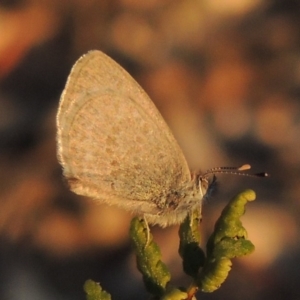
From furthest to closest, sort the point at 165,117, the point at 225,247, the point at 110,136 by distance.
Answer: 1. the point at 165,117
2. the point at 110,136
3. the point at 225,247

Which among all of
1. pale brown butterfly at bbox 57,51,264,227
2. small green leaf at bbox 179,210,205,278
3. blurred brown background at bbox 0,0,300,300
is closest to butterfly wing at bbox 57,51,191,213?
pale brown butterfly at bbox 57,51,264,227

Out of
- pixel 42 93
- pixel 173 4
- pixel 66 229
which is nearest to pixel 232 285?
pixel 66 229

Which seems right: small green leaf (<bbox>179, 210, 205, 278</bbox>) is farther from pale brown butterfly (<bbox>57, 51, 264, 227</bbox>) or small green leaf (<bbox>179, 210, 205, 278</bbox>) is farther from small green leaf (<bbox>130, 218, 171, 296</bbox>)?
pale brown butterfly (<bbox>57, 51, 264, 227</bbox>)

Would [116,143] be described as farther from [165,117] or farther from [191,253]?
[165,117]

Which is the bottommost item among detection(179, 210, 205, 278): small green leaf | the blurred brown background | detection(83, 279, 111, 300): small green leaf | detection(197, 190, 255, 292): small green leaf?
the blurred brown background

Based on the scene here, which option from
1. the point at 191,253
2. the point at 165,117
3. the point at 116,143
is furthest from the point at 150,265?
the point at 165,117

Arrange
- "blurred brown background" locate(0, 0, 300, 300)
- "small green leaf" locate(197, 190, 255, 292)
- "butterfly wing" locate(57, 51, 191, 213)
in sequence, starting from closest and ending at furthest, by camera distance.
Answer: "small green leaf" locate(197, 190, 255, 292) < "butterfly wing" locate(57, 51, 191, 213) < "blurred brown background" locate(0, 0, 300, 300)
